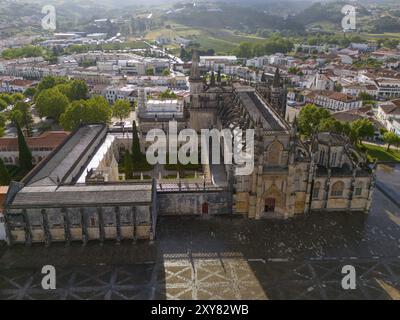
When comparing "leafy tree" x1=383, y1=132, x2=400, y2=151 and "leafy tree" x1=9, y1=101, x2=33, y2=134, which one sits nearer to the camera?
"leafy tree" x1=383, y1=132, x2=400, y2=151

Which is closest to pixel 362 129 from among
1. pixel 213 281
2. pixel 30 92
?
pixel 213 281

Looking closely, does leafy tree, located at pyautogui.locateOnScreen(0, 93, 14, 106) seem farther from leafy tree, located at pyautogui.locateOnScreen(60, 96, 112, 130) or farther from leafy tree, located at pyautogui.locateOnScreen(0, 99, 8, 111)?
→ leafy tree, located at pyautogui.locateOnScreen(60, 96, 112, 130)

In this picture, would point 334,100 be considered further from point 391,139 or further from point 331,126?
point 331,126

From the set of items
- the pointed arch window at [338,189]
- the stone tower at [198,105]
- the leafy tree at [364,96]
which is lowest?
the leafy tree at [364,96]

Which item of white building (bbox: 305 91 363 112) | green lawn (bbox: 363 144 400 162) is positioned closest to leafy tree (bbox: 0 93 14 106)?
white building (bbox: 305 91 363 112)

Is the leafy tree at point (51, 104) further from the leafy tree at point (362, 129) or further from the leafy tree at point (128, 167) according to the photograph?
the leafy tree at point (362, 129)

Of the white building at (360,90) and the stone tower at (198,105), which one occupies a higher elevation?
the stone tower at (198,105)


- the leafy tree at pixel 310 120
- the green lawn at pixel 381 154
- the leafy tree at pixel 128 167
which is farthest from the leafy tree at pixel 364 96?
the leafy tree at pixel 128 167
